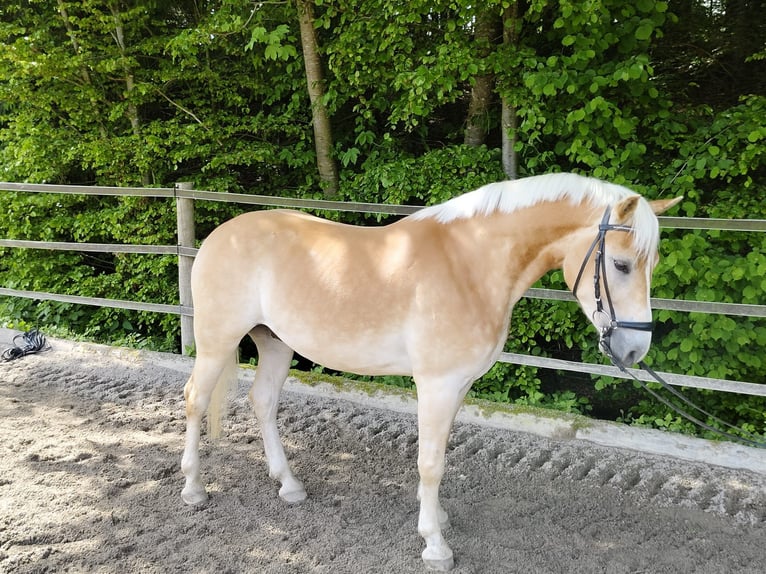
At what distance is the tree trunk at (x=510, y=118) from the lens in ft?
14.3

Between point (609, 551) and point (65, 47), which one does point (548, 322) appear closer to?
point (609, 551)

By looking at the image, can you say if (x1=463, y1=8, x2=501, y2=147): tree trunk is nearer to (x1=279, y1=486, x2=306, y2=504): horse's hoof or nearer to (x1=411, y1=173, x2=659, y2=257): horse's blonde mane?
(x1=411, y1=173, x2=659, y2=257): horse's blonde mane

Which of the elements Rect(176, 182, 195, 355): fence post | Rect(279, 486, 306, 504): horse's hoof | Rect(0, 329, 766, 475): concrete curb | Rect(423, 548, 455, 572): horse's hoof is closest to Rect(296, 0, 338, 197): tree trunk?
Rect(176, 182, 195, 355): fence post

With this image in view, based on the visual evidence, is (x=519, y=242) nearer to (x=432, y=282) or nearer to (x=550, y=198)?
(x=550, y=198)

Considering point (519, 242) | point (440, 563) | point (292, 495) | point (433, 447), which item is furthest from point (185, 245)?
point (440, 563)

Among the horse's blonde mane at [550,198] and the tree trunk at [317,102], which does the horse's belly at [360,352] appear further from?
the tree trunk at [317,102]

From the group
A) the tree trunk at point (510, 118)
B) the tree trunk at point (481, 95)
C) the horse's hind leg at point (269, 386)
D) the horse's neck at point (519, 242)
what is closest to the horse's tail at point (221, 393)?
the horse's hind leg at point (269, 386)

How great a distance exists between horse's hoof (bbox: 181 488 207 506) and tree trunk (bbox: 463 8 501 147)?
354 centimetres

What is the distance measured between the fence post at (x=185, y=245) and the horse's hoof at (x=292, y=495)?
2404 mm

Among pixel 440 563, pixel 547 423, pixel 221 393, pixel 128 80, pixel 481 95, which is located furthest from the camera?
pixel 128 80

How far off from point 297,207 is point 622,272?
294 cm

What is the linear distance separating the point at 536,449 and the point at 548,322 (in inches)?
41.0

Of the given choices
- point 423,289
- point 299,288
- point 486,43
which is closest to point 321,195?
point 486,43

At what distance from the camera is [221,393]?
10.1 feet
